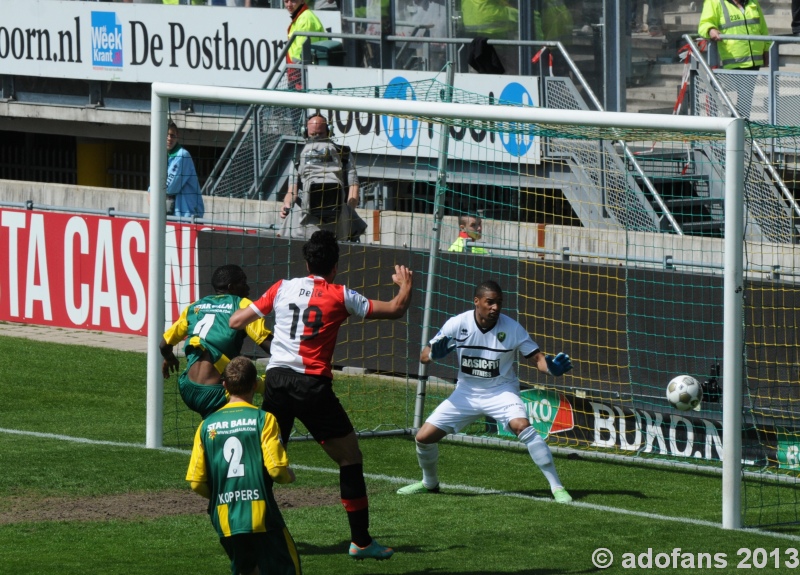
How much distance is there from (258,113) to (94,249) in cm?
335

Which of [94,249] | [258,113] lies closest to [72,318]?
[94,249]

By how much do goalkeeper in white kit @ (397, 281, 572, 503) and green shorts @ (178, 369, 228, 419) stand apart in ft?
5.02

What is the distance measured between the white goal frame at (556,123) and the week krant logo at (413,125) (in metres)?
4.64

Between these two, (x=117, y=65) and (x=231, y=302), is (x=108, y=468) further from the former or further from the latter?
(x=117, y=65)

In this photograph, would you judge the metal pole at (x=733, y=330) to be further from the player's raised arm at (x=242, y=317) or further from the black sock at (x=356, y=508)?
the player's raised arm at (x=242, y=317)

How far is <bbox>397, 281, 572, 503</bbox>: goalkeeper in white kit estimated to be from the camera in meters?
10.8

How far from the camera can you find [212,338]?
10617 mm

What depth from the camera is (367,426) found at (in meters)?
13.6

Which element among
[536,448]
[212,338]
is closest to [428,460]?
[536,448]

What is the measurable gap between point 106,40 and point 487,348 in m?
15.4

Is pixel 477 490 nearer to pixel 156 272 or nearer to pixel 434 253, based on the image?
pixel 434 253

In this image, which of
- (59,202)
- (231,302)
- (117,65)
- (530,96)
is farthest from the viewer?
(117,65)

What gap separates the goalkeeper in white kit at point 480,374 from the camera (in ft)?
35.5

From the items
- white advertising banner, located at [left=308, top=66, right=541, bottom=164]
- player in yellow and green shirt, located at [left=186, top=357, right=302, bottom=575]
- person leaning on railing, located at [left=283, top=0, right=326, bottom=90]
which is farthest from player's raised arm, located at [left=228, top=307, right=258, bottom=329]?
person leaning on railing, located at [left=283, top=0, right=326, bottom=90]
